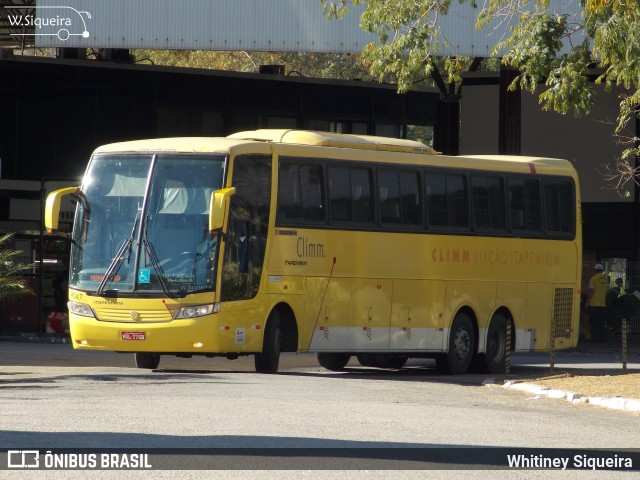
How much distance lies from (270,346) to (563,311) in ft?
25.5

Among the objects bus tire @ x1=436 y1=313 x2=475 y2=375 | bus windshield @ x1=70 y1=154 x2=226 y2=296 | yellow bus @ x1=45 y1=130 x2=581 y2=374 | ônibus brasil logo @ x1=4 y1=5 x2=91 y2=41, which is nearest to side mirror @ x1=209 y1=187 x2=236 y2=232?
yellow bus @ x1=45 y1=130 x2=581 y2=374

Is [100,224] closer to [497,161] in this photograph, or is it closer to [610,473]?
[497,161]

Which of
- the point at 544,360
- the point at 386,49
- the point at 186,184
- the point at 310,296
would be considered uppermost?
the point at 386,49

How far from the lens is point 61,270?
32.8m

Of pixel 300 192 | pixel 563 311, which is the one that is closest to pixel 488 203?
pixel 563 311

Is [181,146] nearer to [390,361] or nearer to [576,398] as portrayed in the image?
[576,398]

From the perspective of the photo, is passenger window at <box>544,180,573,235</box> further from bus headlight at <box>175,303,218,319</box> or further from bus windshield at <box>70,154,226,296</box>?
bus headlight at <box>175,303,218,319</box>

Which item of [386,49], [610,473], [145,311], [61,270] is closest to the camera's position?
[610,473]

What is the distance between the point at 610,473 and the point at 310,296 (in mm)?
11298

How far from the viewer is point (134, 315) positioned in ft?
65.6

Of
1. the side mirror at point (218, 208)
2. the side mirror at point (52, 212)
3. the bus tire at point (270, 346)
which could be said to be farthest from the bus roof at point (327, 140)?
the side mirror at point (52, 212)

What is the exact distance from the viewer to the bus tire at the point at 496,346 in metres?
24.9

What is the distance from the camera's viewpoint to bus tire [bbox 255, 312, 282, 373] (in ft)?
68.4

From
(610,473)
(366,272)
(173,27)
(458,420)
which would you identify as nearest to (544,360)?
(366,272)
